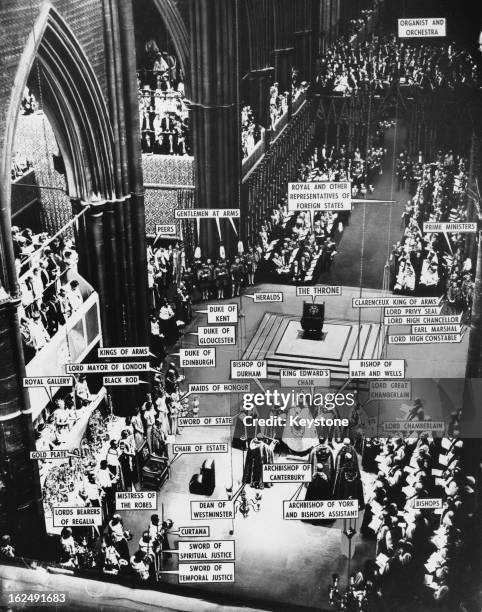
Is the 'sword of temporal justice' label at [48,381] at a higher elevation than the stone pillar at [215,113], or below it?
below

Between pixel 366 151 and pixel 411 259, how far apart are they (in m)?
1.12

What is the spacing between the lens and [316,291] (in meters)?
8.43

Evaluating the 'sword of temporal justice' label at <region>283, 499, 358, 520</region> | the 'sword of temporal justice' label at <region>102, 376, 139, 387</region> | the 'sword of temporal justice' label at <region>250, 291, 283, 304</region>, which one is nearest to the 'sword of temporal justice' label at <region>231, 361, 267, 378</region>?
the 'sword of temporal justice' label at <region>250, 291, 283, 304</region>

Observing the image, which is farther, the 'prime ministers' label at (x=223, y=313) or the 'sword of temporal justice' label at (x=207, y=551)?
the 'sword of temporal justice' label at (x=207, y=551)

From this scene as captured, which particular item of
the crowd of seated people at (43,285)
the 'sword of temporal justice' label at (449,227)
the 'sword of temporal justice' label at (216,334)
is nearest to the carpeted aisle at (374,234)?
the 'sword of temporal justice' label at (449,227)

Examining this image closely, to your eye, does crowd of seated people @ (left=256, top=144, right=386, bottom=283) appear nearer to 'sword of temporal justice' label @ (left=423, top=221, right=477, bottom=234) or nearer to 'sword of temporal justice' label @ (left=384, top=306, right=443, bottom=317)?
'sword of temporal justice' label @ (left=423, top=221, right=477, bottom=234)

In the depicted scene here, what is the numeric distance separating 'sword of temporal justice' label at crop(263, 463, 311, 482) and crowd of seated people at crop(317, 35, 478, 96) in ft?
12.2

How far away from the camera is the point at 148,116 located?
26.2ft

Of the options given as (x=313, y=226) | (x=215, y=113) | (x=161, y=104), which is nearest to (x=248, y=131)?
(x=215, y=113)

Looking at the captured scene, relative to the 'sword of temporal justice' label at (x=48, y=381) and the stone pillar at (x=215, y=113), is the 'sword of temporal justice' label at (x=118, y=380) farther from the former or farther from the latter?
the stone pillar at (x=215, y=113)

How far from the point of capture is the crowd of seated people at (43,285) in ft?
26.3

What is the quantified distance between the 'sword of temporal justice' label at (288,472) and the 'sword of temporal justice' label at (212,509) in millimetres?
512

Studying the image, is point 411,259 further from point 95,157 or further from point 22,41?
point 22,41

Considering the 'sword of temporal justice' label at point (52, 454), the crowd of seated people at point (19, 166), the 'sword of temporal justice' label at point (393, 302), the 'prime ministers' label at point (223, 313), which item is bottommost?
the 'sword of temporal justice' label at point (52, 454)
